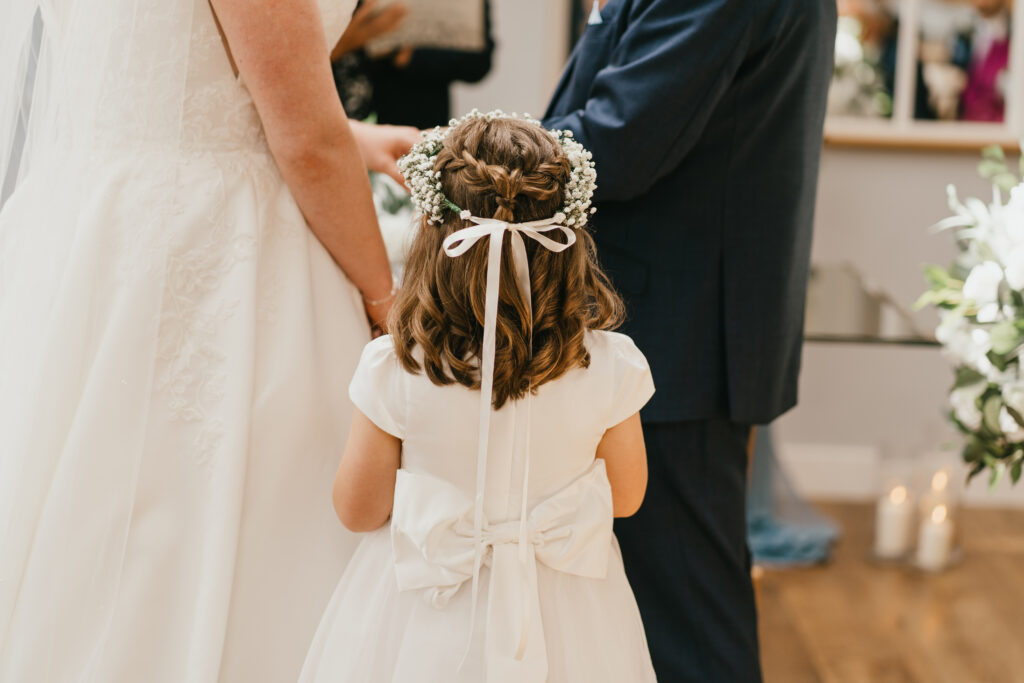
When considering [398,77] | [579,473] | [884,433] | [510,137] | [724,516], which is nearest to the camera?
[510,137]

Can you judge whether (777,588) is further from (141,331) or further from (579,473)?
(141,331)

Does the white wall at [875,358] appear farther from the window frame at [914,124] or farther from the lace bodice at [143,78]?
the lace bodice at [143,78]

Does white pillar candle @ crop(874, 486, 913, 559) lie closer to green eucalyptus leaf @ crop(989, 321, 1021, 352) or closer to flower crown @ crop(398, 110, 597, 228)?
green eucalyptus leaf @ crop(989, 321, 1021, 352)

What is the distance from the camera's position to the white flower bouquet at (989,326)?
160 centimetres

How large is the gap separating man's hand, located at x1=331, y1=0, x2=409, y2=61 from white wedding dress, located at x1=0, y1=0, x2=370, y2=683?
1457 mm

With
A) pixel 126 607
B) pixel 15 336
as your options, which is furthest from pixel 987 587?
pixel 15 336

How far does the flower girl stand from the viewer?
48.8 inches

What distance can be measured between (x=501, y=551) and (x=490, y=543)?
0.02 meters

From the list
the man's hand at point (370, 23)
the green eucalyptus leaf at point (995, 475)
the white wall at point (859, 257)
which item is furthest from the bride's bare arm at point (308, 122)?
the white wall at point (859, 257)

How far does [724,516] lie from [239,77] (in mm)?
1121

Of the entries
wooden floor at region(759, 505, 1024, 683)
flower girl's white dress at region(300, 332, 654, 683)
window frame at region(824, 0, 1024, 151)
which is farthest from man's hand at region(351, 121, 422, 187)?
window frame at region(824, 0, 1024, 151)

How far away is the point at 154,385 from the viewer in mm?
1403

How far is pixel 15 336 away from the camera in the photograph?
138cm

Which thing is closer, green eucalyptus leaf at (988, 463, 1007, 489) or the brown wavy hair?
the brown wavy hair
